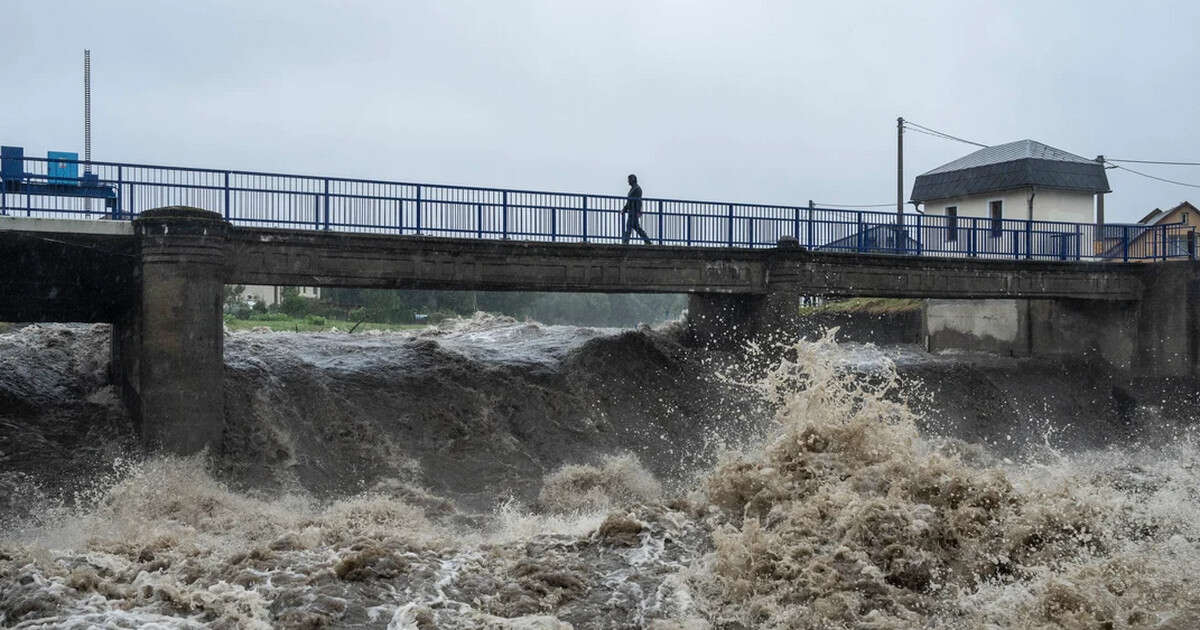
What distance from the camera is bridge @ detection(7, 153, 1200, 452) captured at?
65.2 feet

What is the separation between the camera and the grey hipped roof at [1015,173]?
37750 millimetres

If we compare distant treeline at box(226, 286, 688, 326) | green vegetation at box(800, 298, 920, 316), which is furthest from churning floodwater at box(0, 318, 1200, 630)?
green vegetation at box(800, 298, 920, 316)

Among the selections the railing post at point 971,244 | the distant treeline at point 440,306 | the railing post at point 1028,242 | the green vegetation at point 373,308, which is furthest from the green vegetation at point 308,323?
the railing post at point 1028,242

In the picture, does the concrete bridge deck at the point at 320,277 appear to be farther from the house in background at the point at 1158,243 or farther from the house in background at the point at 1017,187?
the house in background at the point at 1017,187

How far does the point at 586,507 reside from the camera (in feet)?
67.2

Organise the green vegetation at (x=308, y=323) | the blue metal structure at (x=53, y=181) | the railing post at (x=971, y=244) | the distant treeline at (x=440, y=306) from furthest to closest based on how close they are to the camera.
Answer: the distant treeline at (x=440, y=306) → the green vegetation at (x=308, y=323) → the railing post at (x=971, y=244) → the blue metal structure at (x=53, y=181)

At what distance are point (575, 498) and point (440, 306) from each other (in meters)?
34.0

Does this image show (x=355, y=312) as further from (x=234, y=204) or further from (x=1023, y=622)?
(x=1023, y=622)

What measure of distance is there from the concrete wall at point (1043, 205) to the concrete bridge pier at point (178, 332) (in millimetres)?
25161

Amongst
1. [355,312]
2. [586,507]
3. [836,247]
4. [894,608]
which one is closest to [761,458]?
[894,608]

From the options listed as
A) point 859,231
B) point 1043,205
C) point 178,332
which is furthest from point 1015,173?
point 178,332

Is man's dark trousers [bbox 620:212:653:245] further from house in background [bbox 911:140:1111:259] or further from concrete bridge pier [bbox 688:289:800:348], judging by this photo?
house in background [bbox 911:140:1111:259]

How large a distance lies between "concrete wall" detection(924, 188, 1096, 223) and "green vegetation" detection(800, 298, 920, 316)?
11.1 ft

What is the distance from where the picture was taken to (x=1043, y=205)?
3794 cm
